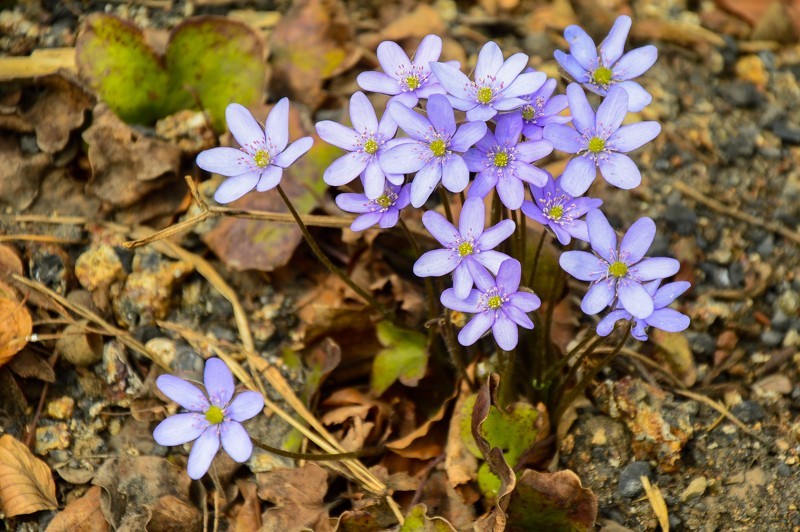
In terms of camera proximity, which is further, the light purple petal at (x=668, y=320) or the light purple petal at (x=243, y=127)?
the light purple petal at (x=243, y=127)

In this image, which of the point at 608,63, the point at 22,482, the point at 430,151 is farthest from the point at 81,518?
the point at 608,63

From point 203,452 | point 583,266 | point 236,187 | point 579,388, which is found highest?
point 236,187

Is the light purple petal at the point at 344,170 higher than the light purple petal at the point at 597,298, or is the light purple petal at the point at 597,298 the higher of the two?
the light purple petal at the point at 344,170

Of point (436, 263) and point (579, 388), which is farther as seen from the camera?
point (579, 388)

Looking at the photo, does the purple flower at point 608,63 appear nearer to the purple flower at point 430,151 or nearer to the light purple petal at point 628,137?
the light purple petal at point 628,137

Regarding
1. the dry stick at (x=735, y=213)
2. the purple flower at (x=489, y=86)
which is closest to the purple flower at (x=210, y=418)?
the purple flower at (x=489, y=86)

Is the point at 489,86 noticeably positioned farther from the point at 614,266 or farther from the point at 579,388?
the point at 579,388
